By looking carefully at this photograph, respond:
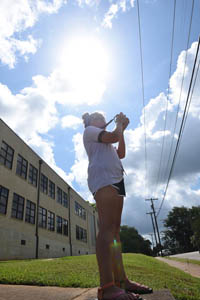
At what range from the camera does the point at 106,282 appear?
5.27 feet

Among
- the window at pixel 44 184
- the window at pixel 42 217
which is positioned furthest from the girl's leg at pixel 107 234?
the window at pixel 44 184

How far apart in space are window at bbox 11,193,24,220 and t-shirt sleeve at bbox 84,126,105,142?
45.8 ft

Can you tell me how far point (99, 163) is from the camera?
2.04 metres

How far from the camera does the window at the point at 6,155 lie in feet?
45.6

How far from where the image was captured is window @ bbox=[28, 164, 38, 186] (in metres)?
17.3

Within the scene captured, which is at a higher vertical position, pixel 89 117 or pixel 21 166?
pixel 21 166

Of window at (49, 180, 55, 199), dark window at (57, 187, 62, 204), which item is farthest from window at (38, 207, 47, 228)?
dark window at (57, 187, 62, 204)

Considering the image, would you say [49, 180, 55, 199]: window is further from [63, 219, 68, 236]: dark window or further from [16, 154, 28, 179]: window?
[16, 154, 28, 179]: window

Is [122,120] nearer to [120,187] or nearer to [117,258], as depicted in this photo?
[120,187]

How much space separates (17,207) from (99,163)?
14577mm

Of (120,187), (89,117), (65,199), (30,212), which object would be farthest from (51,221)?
(120,187)

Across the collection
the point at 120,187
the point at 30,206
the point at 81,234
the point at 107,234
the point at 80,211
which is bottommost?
→ the point at 107,234

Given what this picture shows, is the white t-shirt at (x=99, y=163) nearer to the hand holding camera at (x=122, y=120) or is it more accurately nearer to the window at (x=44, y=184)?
the hand holding camera at (x=122, y=120)

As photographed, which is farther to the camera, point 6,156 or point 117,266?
point 6,156
